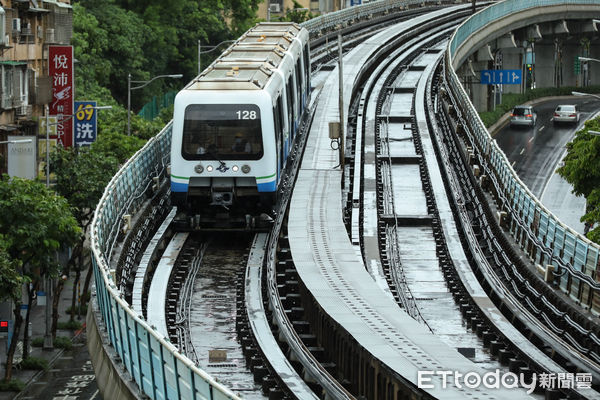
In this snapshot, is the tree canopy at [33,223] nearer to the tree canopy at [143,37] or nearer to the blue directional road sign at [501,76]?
the tree canopy at [143,37]

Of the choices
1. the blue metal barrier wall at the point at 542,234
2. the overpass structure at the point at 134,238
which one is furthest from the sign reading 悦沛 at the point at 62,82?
the blue metal barrier wall at the point at 542,234

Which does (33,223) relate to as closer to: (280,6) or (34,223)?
(34,223)

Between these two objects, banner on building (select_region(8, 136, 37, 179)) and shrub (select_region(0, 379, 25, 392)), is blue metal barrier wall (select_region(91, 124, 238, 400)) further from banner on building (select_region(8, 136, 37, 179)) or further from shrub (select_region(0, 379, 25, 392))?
banner on building (select_region(8, 136, 37, 179))

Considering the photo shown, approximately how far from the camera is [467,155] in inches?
1817

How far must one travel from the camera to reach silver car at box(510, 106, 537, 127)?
8606 cm

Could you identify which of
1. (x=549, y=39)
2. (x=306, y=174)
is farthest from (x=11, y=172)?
(x=549, y=39)

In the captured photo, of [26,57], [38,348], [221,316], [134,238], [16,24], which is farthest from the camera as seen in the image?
[26,57]

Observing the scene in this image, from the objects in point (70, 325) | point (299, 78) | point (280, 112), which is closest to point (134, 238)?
point (280, 112)

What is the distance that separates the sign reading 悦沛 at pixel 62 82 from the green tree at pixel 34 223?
12542 millimetres

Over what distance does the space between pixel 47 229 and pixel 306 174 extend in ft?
29.0

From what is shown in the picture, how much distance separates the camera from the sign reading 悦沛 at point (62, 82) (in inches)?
2180

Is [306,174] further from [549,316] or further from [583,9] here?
[583,9]

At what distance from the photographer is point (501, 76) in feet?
272

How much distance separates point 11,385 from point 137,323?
25112 millimetres
